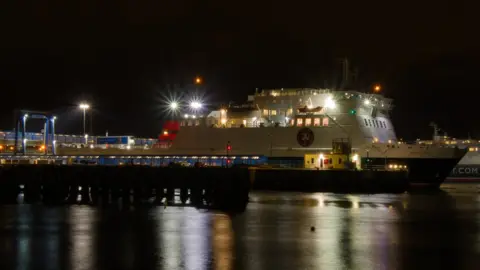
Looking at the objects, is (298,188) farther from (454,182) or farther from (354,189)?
(454,182)

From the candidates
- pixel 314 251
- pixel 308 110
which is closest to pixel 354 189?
pixel 308 110

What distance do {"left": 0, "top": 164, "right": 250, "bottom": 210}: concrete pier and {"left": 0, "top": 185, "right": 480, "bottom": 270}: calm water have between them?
3845 mm

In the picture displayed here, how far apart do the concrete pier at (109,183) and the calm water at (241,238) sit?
151 inches

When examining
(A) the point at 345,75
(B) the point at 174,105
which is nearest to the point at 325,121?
(A) the point at 345,75

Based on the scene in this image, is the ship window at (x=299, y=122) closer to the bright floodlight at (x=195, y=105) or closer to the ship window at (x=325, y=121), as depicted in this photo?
the ship window at (x=325, y=121)

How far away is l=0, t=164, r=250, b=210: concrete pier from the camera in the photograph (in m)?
37.1

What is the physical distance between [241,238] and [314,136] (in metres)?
35.7

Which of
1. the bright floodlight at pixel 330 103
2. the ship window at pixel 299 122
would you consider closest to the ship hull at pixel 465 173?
the bright floodlight at pixel 330 103

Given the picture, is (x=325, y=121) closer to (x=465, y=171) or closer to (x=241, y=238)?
(x=465, y=171)

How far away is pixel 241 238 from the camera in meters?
22.6

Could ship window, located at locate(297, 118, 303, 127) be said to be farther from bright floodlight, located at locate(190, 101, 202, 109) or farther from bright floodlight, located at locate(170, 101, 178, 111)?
bright floodlight, located at locate(170, 101, 178, 111)

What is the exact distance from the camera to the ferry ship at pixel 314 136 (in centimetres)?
5522

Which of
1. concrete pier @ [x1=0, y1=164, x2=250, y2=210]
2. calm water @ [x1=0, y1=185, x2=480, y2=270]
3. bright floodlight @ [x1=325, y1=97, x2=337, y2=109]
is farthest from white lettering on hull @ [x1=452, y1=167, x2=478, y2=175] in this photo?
concrete pier @ [x1=0, y1=164, x2=250, y2=210]

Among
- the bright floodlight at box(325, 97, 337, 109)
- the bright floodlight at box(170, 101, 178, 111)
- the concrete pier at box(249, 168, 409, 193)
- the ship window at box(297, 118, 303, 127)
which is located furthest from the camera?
the bright floodlight at box(170, 101, 178, 111)
